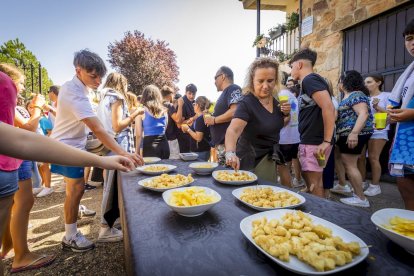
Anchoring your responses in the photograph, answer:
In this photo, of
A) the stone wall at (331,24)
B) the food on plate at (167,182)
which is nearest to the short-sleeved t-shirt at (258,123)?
the food on plate at (167,182)

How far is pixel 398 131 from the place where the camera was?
1783 millimetres

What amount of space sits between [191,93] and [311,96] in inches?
125

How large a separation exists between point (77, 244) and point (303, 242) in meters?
Result: 2.46

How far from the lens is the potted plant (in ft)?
21.2

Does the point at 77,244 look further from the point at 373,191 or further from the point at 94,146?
the point at 373,191

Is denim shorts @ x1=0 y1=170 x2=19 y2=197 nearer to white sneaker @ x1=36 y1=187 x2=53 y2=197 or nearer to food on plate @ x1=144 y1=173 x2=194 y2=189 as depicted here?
food on plate @ x1=144 y1=173 x2=194 y2=189

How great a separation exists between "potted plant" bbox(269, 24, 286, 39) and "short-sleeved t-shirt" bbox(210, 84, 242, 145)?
181 inches

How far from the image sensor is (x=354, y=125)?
10.1 ft

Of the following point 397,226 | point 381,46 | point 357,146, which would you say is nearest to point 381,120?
point 357,146

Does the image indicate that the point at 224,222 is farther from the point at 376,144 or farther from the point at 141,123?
the point at 376,144

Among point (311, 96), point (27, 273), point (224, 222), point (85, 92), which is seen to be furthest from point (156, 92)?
point (224, 222)

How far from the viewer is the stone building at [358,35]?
382 centimetres

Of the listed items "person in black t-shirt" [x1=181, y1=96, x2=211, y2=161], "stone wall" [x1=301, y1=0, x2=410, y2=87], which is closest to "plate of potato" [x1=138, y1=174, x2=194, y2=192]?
"person in black t-shirt" [x1=181, y1=96, x2=211, y2=161]

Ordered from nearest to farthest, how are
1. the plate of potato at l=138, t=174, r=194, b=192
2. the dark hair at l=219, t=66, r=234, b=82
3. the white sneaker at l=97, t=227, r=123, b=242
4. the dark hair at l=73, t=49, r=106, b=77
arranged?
the plate of potato at l=138, t=174, r=194, b=192
the dark hair at l=73, t=49, r=106, b=77
the white sneaker at l=97, t=227, r=123, b=242
the dark hair at l=219, t=66, r=234, b=82
